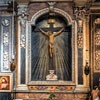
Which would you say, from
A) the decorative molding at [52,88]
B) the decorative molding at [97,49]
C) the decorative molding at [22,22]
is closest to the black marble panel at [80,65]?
the decorative molding at [52,88]

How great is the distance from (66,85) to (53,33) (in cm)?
174

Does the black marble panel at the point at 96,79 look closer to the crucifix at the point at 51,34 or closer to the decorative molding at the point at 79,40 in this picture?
the decorative molding at the point at 79,40

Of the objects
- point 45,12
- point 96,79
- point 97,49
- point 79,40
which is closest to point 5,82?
point 45,12

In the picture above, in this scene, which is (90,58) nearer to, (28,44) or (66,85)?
(66,85)

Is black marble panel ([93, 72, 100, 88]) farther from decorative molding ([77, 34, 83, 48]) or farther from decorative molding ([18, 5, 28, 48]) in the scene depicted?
decorative molding ([18, 5, 28, 48])

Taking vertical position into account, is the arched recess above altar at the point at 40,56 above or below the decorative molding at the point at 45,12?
below

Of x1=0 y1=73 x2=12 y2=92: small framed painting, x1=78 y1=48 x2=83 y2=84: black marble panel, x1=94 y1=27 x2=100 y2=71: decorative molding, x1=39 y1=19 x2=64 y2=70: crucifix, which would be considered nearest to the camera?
x1=78 y1=48 x2=83 y2=84: black marble panel

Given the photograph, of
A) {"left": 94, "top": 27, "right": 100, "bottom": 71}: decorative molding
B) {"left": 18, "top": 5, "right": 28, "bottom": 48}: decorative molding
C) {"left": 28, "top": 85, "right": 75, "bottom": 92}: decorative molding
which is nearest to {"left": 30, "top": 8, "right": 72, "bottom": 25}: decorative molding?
{"left": 18, "top": 5, "right": 28, "bottom": 48}: decorative molding

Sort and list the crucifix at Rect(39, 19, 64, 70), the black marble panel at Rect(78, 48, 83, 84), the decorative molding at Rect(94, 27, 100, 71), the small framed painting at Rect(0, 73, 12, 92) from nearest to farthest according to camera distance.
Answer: the black marble panel at Rect(78, 48, 83, 84) → the decorative molding at Rect(94, 27, 100, 71) → the small framed painting at Rect(0, 73, 12, 92) → the crucifix at Rect(39, 19, 64, 70)

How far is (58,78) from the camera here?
40.4 feet

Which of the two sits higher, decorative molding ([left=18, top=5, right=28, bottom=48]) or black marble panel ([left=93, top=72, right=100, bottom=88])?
decorative molding ([left=18, top=5, right=28, bottom=48])

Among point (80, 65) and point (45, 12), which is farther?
point (45, 12)

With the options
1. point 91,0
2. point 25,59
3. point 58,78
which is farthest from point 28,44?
point 91,0

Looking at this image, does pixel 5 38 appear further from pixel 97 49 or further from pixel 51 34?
pixel 97 49
